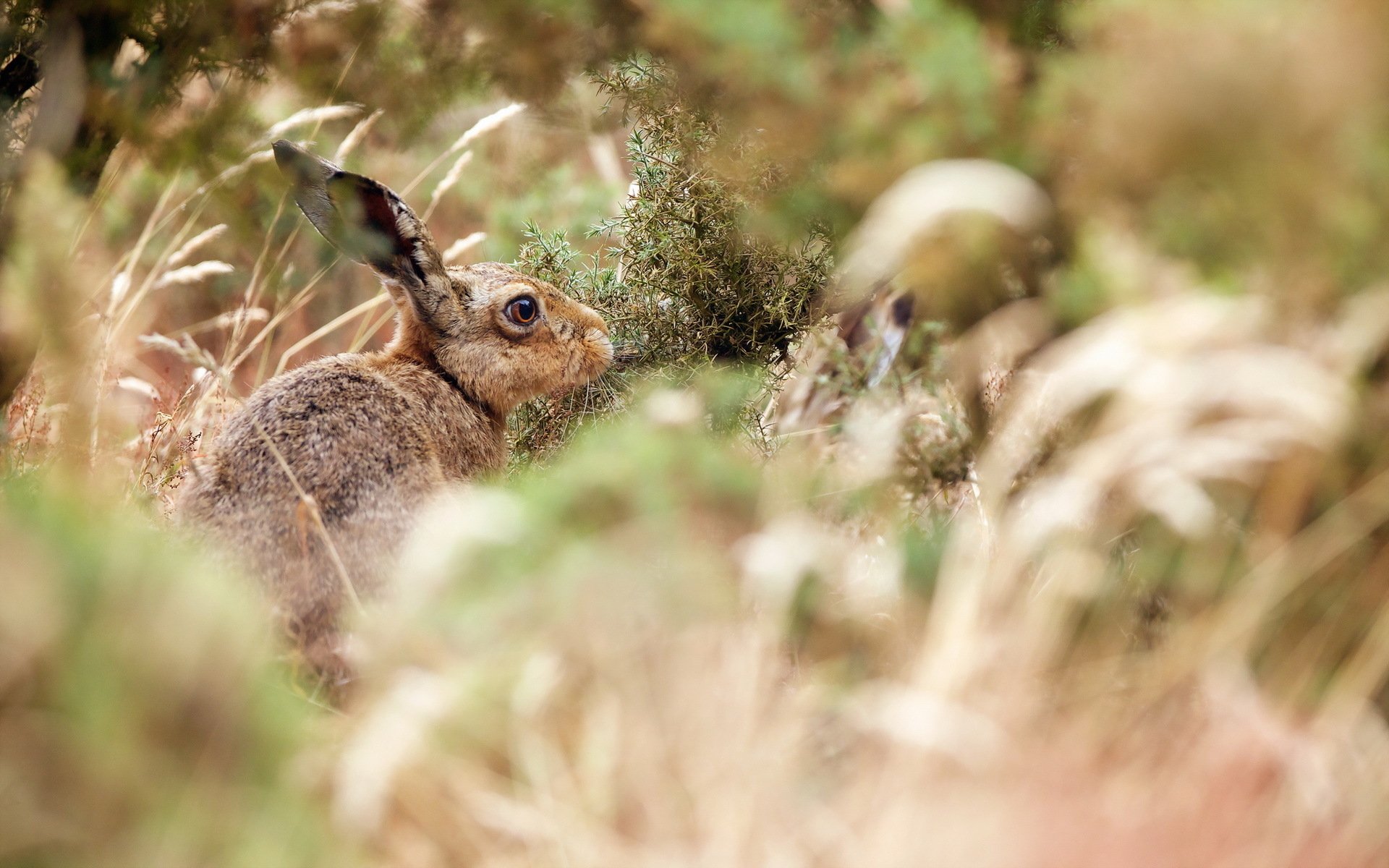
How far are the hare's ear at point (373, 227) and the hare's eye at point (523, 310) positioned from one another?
0.77 feet

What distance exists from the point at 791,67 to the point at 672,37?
29cm

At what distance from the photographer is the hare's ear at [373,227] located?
4.13 meters

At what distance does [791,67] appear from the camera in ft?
8.88

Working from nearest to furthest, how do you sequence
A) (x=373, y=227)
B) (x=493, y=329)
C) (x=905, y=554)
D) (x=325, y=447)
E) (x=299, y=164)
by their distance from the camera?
1. (x=905, y=554)
2. (x=325, y=447)
3. (x=299, y=164)
4. (x=373, y=227)
5. (x=493, y=329)

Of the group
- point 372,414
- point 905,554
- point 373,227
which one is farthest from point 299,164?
point 905,554

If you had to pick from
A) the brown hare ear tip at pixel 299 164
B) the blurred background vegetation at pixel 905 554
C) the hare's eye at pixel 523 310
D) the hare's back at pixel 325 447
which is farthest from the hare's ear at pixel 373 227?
the blurred background vegetation at pixel 905 554

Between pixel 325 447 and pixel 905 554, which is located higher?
pixel 905 554

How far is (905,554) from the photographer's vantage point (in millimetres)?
2752

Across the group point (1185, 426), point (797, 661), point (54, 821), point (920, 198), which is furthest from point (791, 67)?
point (54, 821)

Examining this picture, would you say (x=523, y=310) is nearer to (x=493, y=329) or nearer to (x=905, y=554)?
(x=493, y=329)

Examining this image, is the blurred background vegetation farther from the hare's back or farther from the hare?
the hare's back

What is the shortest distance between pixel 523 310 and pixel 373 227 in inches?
27.7

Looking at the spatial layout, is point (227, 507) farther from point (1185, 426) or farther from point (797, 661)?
point (1185, 426)

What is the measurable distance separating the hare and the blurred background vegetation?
0.44 m
